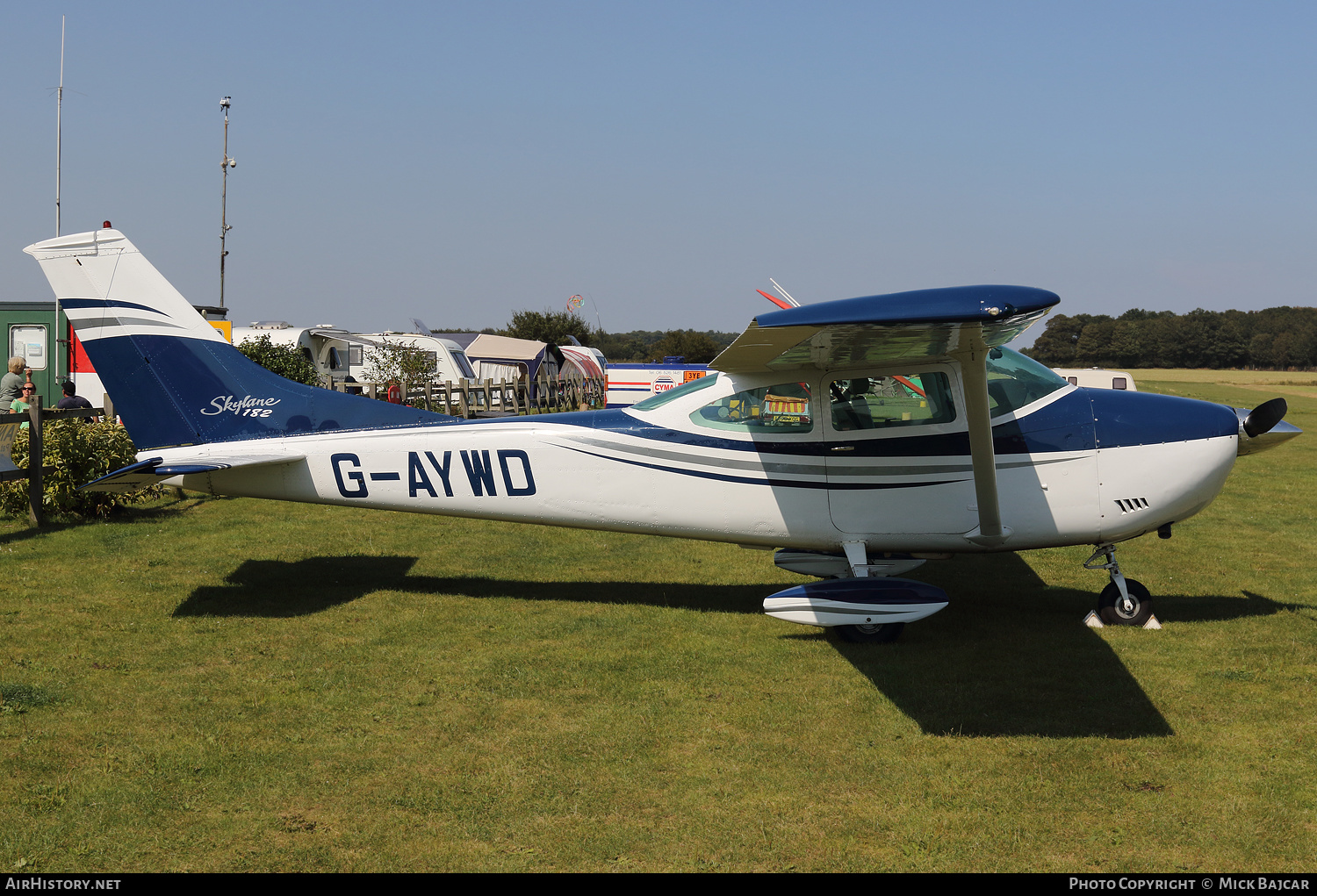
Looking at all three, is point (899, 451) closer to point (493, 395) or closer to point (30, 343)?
point (30, 343)

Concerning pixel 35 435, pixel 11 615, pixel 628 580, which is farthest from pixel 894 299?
pixel 35 435

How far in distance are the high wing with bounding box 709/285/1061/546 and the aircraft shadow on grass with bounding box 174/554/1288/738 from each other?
88 cm

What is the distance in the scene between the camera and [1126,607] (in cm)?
697

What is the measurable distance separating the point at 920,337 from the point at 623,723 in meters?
2.84

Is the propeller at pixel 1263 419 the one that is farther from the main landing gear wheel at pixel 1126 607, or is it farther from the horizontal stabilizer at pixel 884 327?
the horizontal stabilizer at pixel 884 327

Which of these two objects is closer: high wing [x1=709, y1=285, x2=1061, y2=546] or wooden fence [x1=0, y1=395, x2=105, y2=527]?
high wing [x1=709, y1=285, x2=1061, y2=546]

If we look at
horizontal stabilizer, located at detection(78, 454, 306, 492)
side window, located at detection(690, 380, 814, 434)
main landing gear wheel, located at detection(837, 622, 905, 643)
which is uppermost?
side window, located at detection(690, 380, 814, 434)

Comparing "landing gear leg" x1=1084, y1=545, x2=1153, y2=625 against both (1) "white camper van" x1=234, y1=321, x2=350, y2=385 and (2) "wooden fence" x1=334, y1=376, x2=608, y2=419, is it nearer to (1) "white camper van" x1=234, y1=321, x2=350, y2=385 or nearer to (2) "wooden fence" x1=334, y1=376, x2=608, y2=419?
(2) "wooden fence" x1=334, y1=376, x2=608, y2=419

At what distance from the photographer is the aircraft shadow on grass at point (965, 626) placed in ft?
17.4

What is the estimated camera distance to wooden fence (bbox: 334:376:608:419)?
2588 centimetres

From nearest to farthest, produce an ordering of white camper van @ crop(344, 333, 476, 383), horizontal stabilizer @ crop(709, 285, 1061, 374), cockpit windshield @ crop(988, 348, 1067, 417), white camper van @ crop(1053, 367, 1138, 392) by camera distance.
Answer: horizontal stabilizer @ crop(709, 285, 1061, 374), cockpit windshield @ crop(988, 348, 1067, 417), white camper van @ crop(344, 333, 476, 383), white camper van @ crop(1053, 367, 1138, 392)

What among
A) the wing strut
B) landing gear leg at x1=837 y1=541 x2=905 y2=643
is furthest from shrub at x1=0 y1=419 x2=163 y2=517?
the wing strut

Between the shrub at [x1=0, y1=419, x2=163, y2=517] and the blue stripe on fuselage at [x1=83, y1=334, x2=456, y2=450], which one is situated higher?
the blue stripe on fuselage at [x1=83, y1=334, x2=456, y2=450]

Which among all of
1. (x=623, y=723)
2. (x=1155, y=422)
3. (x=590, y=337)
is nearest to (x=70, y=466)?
(x=623, y=723)
